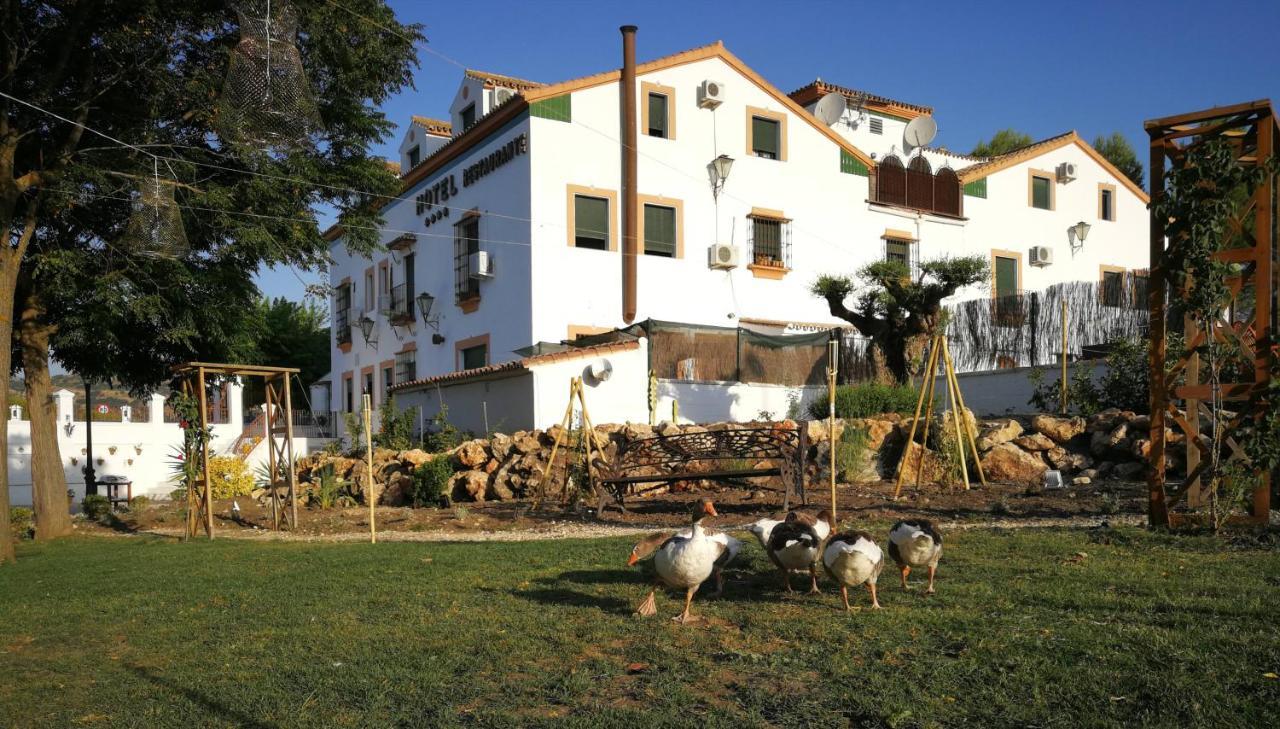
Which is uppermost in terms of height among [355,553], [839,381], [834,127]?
[834,127]

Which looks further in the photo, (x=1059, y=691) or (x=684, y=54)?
(x=684, y=54)

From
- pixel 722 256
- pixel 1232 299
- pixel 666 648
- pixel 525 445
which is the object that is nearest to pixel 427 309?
pixel 722 256

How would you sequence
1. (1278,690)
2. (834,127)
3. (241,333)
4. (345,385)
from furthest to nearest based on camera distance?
(345,385), (834,127), (241,333), (1278,690)

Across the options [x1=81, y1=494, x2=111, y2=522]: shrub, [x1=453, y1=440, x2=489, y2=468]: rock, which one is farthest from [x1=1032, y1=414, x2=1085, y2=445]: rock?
[x1=81, y1=494, x2=111, y2=522]: shrub

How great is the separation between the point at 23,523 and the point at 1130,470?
16800 millimetres

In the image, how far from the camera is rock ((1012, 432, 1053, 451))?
50.6 feet

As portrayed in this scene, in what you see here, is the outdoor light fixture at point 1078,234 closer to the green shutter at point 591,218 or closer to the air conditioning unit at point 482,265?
the green shutter at point 591,218

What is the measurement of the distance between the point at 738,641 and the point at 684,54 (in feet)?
73.8

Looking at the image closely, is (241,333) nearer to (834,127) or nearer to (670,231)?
(670,231)

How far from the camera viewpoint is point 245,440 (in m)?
29.2

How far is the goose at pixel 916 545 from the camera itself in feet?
22.5

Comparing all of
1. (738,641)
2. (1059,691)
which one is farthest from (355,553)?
(1059,691)

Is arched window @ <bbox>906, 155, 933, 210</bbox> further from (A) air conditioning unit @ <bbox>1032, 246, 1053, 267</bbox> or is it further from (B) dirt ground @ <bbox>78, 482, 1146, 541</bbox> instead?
(B) dirt ground @ <bbox>78, 482, 1146, 541</bbox>

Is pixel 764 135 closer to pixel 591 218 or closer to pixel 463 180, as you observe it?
pixel 591 218
